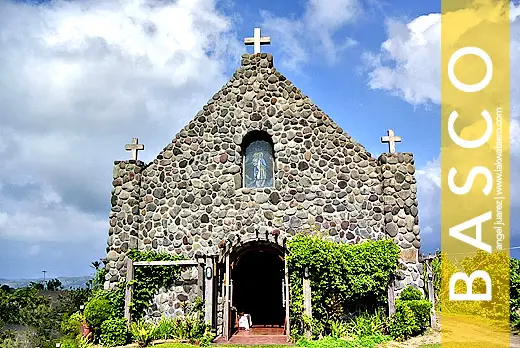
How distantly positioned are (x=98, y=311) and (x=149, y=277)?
1654mm

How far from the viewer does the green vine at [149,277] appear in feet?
46.0

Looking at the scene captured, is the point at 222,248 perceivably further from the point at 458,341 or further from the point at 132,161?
the point at 458,341

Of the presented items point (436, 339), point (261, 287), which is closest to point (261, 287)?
point (261, 287)

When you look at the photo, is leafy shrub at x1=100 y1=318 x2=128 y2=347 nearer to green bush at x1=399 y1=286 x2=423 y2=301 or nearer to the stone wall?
the stone wall

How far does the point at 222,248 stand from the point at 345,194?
3973mm

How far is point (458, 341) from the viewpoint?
12336mm

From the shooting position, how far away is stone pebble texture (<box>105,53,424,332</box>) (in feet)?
46.5

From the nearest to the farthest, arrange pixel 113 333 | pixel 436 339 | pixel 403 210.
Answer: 1. pixel 436 339
2. pixel 113 333
3. pixel 403 210

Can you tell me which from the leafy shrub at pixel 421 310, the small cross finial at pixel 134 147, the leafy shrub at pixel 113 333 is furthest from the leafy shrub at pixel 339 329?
the small cross finial at pixel 134 147

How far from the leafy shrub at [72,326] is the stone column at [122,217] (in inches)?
48.2

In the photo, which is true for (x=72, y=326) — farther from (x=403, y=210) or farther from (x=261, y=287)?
(x=403, y=210)

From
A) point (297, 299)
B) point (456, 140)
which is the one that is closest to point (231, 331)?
point (297, 299)

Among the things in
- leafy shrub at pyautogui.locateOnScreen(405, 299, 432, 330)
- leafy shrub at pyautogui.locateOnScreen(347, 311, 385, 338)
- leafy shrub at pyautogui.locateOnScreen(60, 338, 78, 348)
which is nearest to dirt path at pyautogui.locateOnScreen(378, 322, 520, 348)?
leafy shrub at pyautogui.locateOnScreen(405, 299, 432, 330)

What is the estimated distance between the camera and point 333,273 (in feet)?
43.6
